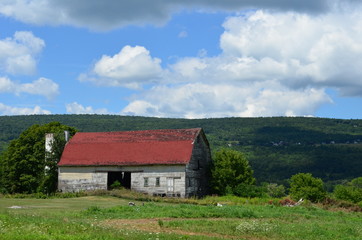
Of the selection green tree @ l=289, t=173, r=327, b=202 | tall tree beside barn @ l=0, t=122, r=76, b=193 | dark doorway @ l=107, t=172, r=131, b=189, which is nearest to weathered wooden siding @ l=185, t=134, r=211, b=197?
dark doorway @ l=107, t=172, r=131, b=189

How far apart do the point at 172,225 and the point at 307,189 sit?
28604mm

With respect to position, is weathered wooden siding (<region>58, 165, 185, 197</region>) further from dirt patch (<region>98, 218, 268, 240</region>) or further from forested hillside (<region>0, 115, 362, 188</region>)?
forested hillside (<region>0, 115, 362, 188</region>)

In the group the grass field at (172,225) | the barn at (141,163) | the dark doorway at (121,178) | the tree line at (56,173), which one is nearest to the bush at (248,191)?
the tree line at (56,173)

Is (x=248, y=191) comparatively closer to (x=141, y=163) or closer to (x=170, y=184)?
(x=170, y=184)

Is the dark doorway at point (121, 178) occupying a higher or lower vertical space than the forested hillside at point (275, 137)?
lower

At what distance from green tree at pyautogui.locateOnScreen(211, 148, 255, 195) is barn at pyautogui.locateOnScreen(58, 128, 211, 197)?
1.91 meters

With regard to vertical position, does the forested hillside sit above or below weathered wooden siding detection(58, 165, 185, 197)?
above

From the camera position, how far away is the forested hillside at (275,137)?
397 feet

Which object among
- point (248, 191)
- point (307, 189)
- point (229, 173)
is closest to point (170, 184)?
point (229, 173)

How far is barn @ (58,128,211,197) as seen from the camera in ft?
175

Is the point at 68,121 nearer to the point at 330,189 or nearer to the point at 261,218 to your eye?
the point at 330,189

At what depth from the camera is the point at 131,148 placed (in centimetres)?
5647

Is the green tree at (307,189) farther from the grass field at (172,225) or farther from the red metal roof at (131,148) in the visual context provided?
the grass field at (172,225)

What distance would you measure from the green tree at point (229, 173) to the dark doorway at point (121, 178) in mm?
9310
